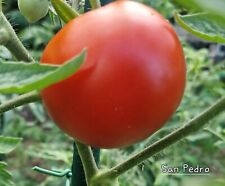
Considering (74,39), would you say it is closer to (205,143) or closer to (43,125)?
(205,143)

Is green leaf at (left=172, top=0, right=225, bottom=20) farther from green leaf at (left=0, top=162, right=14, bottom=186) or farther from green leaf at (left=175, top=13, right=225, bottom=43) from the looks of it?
green leaf at (left=0, top=162, right=14, bottom=186)

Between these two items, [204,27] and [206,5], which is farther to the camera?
[204,27]

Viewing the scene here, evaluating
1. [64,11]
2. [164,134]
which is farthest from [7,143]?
[164,134]

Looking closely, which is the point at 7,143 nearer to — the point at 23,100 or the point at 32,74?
the point at 23,100

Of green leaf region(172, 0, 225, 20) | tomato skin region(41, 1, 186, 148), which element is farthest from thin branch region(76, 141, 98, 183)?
green leaf region(172, 0, 225, 20)

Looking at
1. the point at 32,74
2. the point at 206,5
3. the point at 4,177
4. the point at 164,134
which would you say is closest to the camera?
the point at 206,5

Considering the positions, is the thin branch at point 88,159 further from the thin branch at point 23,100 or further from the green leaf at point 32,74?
the green leaf at point 32,74
